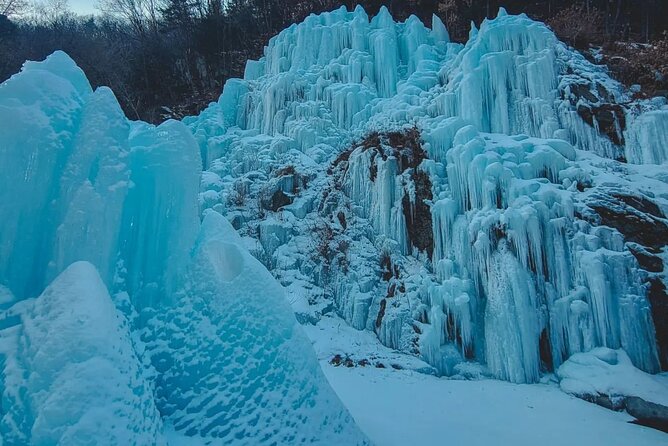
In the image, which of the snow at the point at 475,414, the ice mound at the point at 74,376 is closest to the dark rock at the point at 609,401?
the snow at the point at 475,414

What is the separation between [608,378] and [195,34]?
84.4 feet

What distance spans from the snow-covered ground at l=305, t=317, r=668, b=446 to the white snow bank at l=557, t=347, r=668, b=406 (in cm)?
32

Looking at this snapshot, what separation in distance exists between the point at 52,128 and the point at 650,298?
34.2 feet

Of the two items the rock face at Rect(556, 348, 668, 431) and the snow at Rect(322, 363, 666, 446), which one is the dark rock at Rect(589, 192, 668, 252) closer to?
the rock face at Rect(556, 348, 668, 431)

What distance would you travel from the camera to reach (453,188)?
10281 mm

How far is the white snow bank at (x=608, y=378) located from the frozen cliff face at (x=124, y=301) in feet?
17.8

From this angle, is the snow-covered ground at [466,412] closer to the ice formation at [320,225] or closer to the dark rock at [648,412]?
the dark rock at [648,412]

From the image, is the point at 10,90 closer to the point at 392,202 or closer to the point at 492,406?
the point at 492,406

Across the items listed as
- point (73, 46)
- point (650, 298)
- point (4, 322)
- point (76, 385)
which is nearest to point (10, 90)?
point (4, 322)

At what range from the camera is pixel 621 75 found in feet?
40.4

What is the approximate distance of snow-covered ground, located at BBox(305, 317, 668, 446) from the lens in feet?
17.8

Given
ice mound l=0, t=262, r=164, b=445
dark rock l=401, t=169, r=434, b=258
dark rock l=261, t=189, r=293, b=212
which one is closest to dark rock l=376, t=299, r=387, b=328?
dark rock l=401, t=169, r=434, b=258

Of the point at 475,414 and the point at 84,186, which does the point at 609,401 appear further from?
the point at 84,186

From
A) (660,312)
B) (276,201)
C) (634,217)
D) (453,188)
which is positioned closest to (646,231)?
(634,217)
